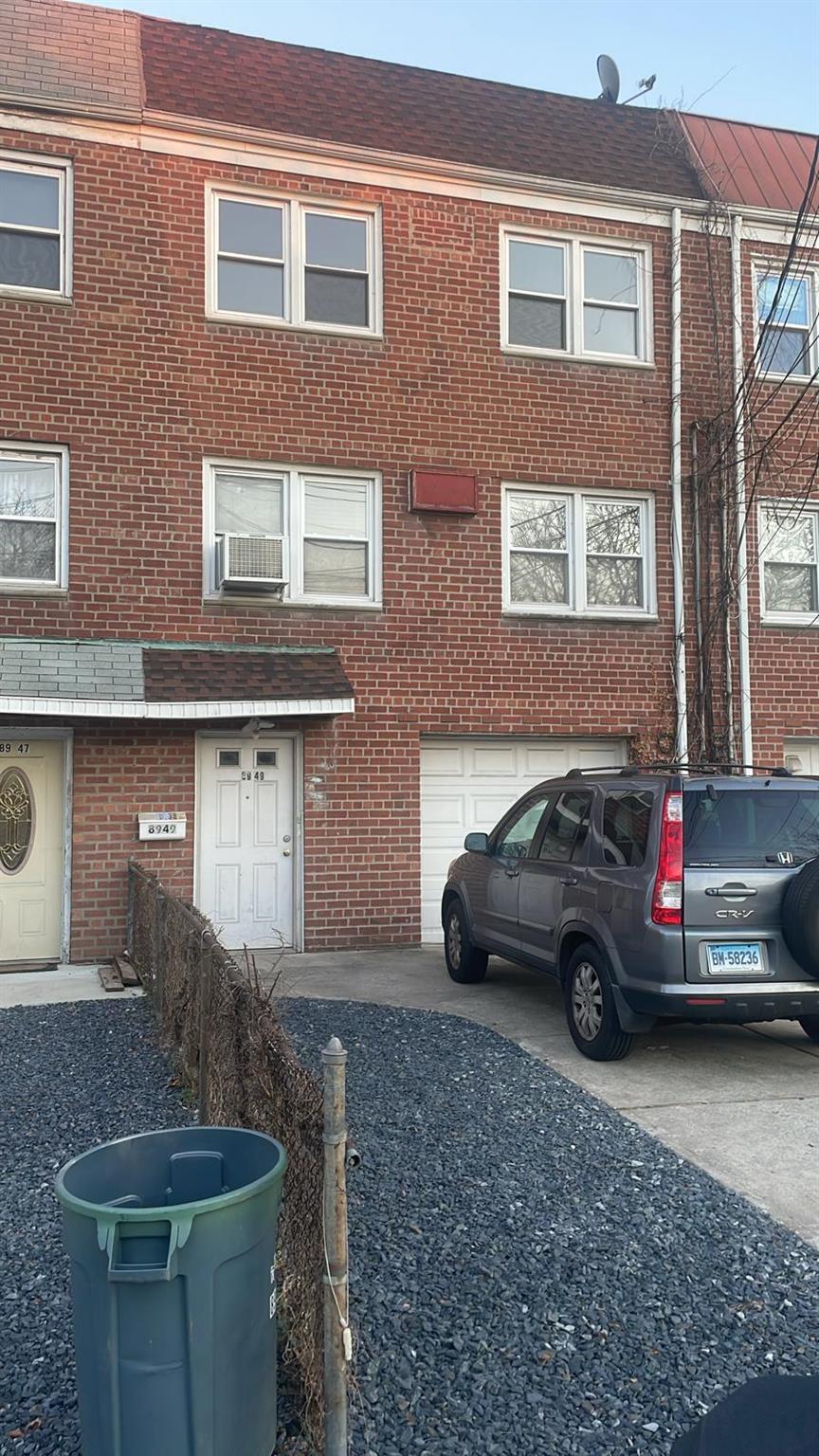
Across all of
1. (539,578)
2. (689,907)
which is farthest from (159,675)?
(689,907)

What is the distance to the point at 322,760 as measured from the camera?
431 inches

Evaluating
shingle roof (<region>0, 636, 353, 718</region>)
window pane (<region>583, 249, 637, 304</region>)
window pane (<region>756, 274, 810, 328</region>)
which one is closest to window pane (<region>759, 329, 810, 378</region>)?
window pane (<region>756, 274, 810, 328</region>)

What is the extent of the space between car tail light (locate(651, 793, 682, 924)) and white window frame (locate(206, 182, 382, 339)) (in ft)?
24.0

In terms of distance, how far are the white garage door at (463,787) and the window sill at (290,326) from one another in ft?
14.3

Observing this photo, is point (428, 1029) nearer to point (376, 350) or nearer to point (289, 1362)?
point (289, 1362)

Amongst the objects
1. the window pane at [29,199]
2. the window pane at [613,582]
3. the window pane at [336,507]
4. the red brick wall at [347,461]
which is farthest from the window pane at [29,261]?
the window pane at [613,582]

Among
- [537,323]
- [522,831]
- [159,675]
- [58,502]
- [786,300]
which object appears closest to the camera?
[522,831]

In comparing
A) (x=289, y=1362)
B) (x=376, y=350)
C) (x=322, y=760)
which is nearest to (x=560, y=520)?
(x=376, y=350)

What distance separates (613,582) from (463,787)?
296 cm

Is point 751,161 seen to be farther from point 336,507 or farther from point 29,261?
point 29,261

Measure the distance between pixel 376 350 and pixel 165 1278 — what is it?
10.5 metres

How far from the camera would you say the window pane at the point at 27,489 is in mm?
10375

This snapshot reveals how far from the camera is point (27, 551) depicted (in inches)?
408

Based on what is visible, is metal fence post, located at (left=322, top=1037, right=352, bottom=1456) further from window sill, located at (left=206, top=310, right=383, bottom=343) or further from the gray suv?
window sill, located at (left=206, top=310, right=383, bottom=343)
